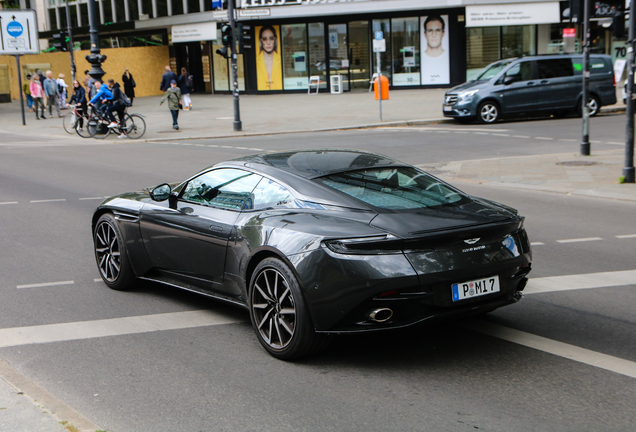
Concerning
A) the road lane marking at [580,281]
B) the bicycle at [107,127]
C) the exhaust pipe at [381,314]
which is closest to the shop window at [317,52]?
the bicycle at [107,127]

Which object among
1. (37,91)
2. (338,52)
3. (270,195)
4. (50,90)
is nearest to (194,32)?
(338,52)

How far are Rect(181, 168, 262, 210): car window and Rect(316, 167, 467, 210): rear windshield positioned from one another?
62 cm

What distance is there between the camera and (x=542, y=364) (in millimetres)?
4801

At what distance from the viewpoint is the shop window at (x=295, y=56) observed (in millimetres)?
40438

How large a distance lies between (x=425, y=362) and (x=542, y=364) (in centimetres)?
74

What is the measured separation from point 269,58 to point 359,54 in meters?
5.01

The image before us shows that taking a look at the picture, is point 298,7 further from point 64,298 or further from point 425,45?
point 64,298

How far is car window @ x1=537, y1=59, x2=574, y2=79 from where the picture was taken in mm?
24828

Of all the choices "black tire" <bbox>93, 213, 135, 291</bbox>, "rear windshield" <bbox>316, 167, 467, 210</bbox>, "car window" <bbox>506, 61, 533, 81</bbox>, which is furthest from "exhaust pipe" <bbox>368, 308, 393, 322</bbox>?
"car window" <bbox>506, 61, 533, 81</bbox>

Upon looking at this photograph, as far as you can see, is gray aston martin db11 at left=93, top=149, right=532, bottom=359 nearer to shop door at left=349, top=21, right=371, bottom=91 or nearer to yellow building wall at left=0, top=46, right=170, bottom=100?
shop door at left=349, top=21, right=371, bottom=91

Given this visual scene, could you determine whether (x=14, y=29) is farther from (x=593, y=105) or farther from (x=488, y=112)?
(x=593, y=105)

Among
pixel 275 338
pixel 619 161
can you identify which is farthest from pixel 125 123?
pixel 275 338

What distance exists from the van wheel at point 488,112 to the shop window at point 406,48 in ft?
48.6

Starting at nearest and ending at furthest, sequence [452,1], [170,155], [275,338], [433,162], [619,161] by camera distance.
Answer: [275,338] < [619,161] < [433,162] < [170,155] < [452,1]
